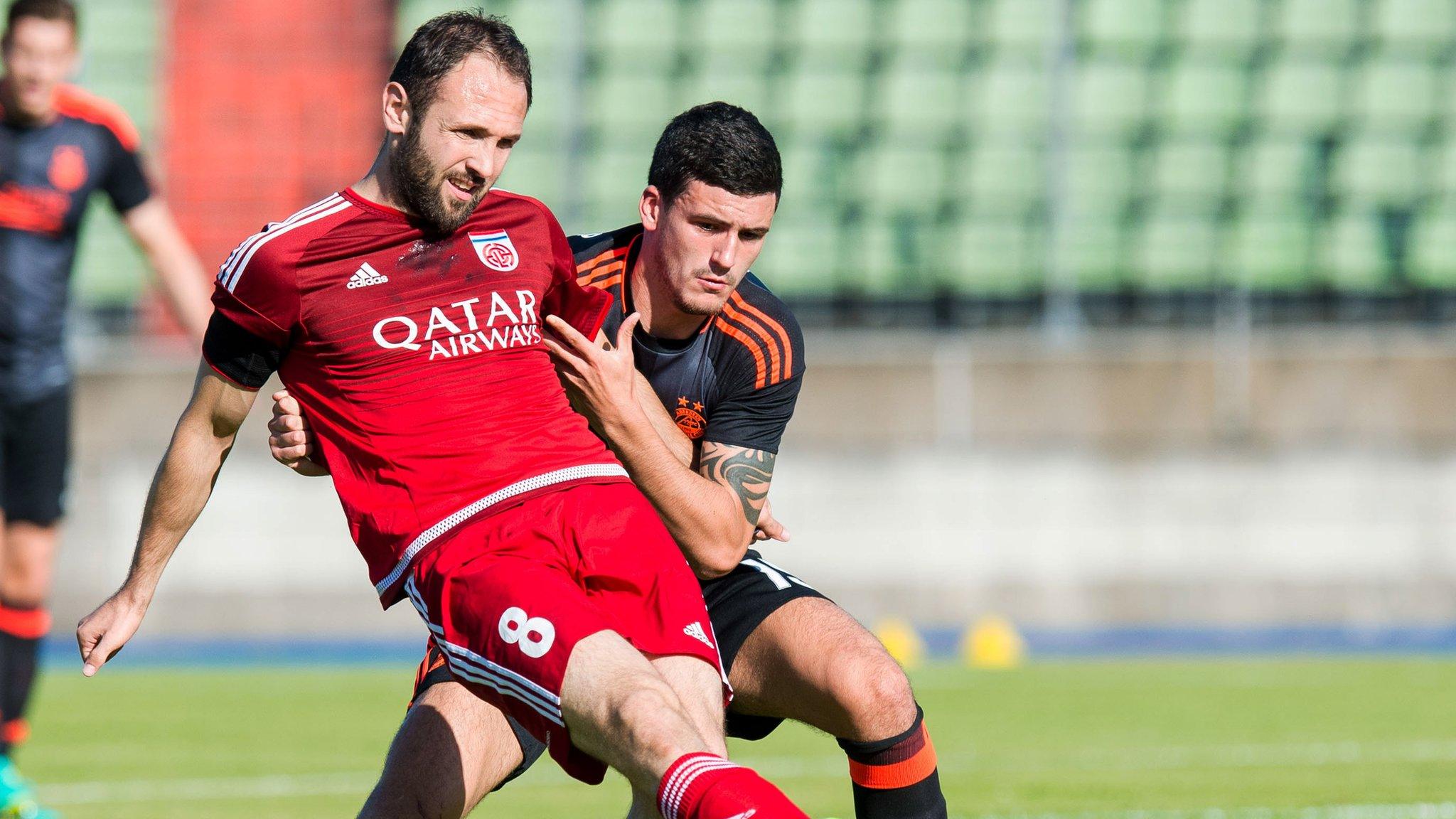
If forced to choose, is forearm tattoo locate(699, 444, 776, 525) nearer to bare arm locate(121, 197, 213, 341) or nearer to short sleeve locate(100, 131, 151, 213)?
bare arm locate(121, 197, 213, 341)

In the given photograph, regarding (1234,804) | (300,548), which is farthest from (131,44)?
(1234,804)

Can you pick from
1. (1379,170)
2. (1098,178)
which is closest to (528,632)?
(1098,178)

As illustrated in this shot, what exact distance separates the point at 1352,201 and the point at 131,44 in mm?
9395

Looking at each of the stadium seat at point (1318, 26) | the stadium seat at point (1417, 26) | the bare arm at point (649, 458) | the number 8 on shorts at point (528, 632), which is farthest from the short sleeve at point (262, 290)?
the stadium seat at point (1417, 26)

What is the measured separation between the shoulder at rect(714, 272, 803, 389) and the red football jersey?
2.40ft

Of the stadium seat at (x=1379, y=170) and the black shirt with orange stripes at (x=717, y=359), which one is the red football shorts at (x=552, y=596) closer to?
the black shirt with orange stripes at (x=717, y=359)

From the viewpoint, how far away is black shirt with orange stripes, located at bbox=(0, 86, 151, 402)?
6.11 m

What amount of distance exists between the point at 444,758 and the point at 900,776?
1.04 m

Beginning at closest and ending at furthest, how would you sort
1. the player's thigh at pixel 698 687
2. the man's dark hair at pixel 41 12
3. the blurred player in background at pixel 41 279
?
Result: the player's thigh at pixel 698 687, the man's dark hair at pixel 41 12, the blurred player in background at pixel 41 279

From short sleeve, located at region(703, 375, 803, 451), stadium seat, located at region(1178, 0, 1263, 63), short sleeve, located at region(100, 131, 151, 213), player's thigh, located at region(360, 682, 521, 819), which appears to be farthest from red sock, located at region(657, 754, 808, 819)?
stadium seat, located at region(1178, 0, 1263, 63)

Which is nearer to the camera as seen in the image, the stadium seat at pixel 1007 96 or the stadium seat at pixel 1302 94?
the stadium seat at pixel 1007 96

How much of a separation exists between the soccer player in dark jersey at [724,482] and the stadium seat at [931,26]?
979 centimetres

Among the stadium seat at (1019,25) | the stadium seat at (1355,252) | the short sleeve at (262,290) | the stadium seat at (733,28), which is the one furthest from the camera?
the stadium seat at (733,28)

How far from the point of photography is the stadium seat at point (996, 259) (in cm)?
1295
